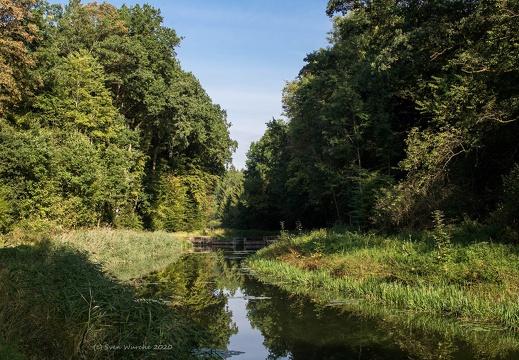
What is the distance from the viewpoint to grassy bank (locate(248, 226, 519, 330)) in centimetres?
1154

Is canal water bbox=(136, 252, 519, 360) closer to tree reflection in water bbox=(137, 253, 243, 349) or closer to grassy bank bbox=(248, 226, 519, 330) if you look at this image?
tree reflection in water bbox=(137, 253, 243, 349)

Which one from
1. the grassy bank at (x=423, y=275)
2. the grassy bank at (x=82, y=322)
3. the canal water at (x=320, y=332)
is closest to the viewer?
the grassy bank at (x=82, y=322)

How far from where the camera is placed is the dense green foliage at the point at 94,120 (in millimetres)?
25484

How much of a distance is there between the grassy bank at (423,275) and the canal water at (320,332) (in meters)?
0.74

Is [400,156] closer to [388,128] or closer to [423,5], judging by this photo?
[388,128]

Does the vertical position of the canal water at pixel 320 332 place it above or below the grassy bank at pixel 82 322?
below

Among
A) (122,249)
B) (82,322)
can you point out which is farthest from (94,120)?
(82,322)

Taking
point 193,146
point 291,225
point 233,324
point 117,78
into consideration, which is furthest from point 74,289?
point 291,225

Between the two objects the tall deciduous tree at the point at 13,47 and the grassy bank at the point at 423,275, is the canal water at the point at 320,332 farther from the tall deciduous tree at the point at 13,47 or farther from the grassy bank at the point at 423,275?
the tall deciduous tree at the point at 13,47

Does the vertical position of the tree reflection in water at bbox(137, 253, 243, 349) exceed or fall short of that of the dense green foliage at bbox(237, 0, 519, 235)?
it falls short

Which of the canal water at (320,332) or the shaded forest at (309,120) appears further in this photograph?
the shaded forest at (309,120)

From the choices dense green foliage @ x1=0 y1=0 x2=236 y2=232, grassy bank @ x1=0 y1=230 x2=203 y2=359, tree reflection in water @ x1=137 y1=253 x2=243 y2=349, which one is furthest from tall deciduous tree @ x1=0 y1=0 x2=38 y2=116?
grassy bank @ x1=0 y1=230 x2=203 y2=359

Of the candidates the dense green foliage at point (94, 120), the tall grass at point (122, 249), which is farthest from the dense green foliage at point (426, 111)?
the dense green foliage at point (94, 120)

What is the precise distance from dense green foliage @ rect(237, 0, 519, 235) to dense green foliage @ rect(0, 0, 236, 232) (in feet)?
51.2
